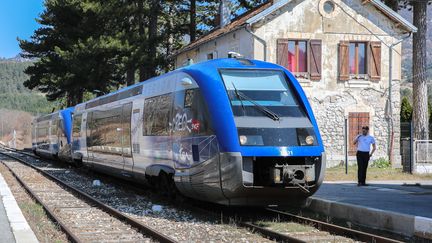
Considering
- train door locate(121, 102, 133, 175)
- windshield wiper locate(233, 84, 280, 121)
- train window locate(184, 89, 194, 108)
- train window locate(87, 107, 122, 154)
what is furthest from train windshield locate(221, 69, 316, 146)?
train window locate(87, 107, 122, 154)

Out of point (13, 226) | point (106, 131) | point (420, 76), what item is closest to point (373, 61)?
point (420, 76)

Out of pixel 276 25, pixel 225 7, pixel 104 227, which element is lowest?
pixel 104 227

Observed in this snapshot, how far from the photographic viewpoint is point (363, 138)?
14953 millimetres

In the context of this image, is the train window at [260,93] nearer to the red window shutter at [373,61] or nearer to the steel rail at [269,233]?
the steel rail at [269,233]

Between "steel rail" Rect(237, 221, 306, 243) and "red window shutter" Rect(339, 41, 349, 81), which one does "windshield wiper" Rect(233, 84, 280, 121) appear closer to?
"steel rail" Rect(237, 221, 306, 243)

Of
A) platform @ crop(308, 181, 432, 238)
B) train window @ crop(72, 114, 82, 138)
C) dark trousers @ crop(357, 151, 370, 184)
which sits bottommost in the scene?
platform @ crop(308, 181, 432, 238)

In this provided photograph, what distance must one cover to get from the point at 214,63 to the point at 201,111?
1190mm

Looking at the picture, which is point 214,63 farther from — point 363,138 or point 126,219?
point 363,138

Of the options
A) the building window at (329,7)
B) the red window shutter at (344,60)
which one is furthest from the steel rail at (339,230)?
the building window at (329,7)

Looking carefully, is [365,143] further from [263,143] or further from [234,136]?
[234,136]

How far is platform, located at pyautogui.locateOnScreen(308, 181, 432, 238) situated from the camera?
8.80 metres

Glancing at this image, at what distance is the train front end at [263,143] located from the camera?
943cm

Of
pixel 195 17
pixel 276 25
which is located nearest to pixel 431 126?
pixel 276 25

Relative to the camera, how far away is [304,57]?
25547 mm
